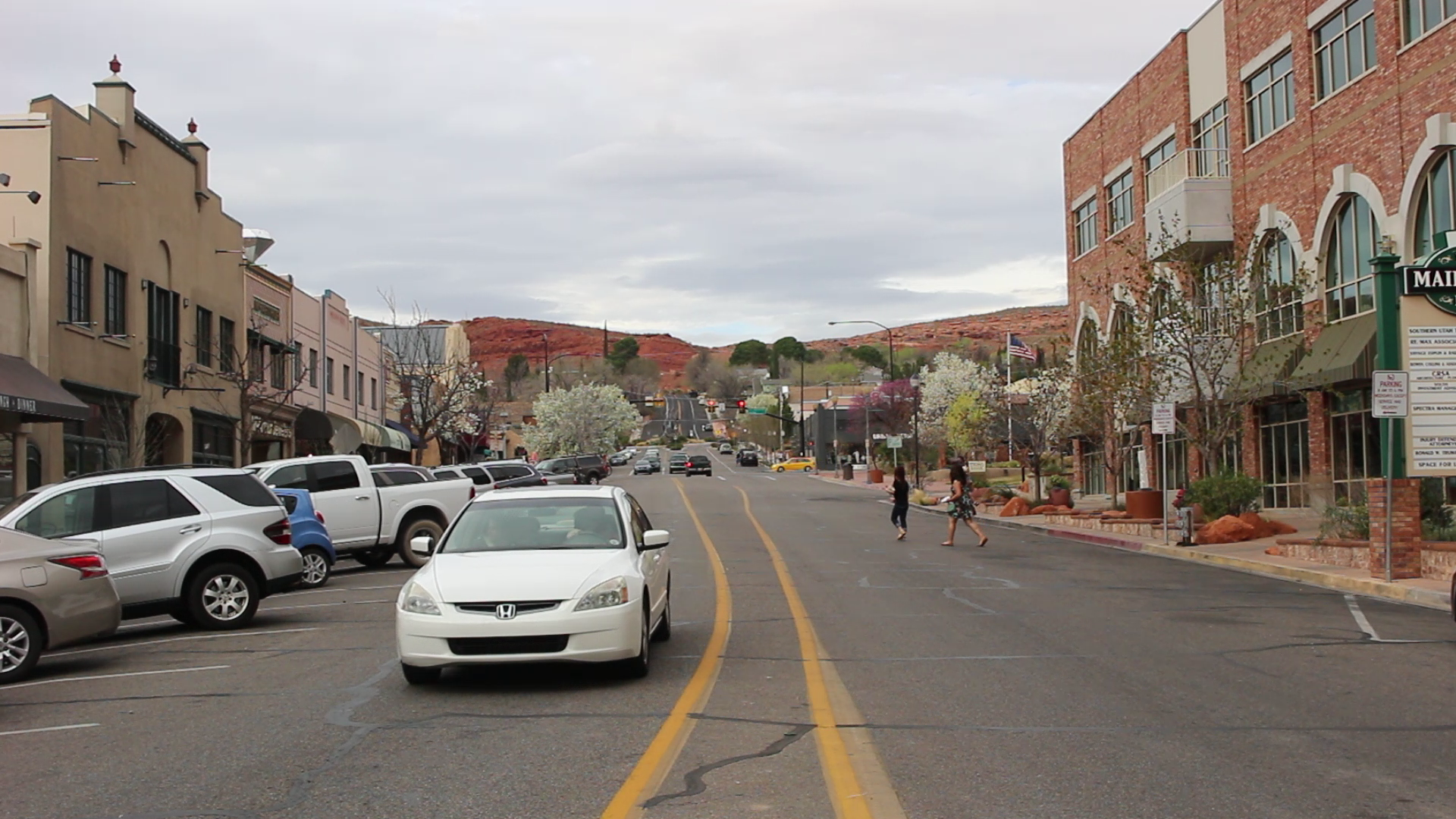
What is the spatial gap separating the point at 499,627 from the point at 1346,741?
18.3ft

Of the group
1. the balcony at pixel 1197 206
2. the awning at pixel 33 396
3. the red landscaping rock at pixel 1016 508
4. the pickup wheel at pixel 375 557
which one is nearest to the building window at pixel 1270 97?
the balcony at pixel 1197 206

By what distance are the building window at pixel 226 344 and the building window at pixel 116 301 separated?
545 centimetres

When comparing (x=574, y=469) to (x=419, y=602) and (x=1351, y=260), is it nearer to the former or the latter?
(x=1351, y=260)

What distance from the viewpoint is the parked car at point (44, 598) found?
11156 millimetres

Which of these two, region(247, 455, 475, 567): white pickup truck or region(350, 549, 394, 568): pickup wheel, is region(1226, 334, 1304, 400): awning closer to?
region(247, 455, 475, 567): white pickup truck

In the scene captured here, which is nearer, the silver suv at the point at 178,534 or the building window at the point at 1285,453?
the silver suv at the point at 178,534

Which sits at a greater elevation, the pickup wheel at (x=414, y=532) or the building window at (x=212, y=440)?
the building window at (x=212, y=440)

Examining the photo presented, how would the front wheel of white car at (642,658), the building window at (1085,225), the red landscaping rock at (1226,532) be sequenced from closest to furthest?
1. the front wheel of white car at (642,658)
2. the red landscaping rock at (1226,532)
3. the building window at (1085,225)

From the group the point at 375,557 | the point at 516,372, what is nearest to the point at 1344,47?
the point at 375,557

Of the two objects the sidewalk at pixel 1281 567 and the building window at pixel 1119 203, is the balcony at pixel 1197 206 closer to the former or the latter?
the building window at pixel 1119 203

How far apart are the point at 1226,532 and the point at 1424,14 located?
10.6m

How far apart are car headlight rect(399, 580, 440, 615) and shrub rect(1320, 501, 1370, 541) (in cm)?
1575

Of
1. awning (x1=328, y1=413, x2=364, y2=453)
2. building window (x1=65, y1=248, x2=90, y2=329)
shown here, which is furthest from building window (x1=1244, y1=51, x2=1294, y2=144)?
awning (x1=328, y1=413, x2=364, y2=453)

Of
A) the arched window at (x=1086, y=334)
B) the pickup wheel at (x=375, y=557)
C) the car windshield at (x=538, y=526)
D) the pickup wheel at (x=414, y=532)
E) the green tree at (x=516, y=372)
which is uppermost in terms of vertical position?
the green tree at (x=516, y=372)
